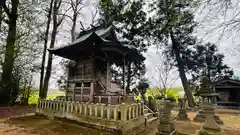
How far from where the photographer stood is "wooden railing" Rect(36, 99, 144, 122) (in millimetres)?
5277

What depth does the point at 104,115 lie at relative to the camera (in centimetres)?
556

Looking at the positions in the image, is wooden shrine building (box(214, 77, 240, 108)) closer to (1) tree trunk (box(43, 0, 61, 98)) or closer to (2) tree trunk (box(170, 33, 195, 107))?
(2) tree trunk (box(170, 33, 195, 107))

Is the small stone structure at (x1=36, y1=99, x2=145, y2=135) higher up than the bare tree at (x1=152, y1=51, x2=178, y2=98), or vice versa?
the bare tree at (x1=152, y1=51, x2=178, y2=98)

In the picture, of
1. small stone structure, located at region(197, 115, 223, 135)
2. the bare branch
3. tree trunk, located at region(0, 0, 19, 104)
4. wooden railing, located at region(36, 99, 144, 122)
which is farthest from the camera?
the bare branch

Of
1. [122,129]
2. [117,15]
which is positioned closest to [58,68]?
[117,15]

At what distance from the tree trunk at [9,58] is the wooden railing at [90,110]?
457 centimetres

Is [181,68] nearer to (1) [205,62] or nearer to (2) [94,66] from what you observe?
(1) [205,62]

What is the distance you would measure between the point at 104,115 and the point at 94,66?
16.0ft

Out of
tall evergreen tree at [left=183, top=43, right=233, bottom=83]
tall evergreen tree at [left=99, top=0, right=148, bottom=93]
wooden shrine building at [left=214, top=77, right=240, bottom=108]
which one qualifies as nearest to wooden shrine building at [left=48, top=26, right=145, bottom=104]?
tall evergreen tree at [left=99, top=0, right=148, bottom=93]

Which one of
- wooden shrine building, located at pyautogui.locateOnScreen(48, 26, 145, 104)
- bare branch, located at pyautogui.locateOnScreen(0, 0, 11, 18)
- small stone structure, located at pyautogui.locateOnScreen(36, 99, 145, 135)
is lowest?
small stone structure, located at pyautogui.locateOnScreen(36, 99, 145, 135)

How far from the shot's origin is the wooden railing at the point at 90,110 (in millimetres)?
5277

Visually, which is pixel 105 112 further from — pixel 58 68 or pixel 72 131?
pixel 58 68

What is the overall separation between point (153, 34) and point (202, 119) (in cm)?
1120

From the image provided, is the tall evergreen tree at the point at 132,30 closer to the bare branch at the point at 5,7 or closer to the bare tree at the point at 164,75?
the bare tree at the point at 164,75
